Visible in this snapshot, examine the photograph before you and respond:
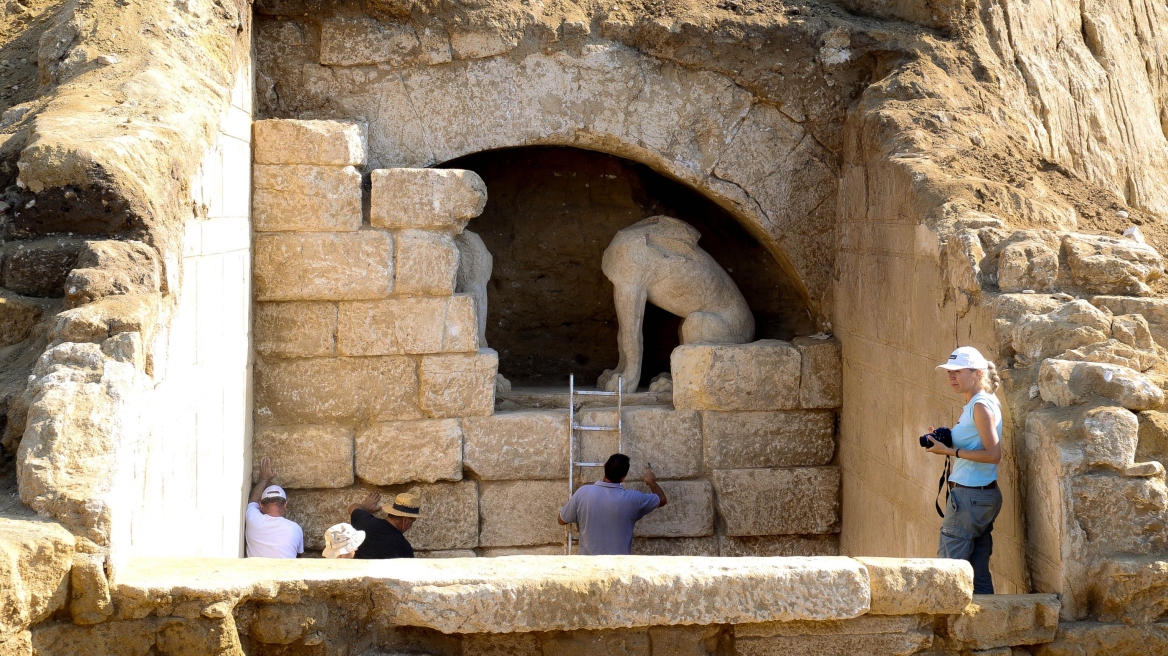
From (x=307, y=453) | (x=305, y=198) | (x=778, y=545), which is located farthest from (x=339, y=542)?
(x=778, y=545)

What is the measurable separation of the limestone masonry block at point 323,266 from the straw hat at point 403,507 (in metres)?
1.12

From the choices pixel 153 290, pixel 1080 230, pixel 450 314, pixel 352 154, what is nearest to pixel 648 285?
pixel 450 314

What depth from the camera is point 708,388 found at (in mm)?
6387

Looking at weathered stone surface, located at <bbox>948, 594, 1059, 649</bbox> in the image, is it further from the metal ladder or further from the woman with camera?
the metal ladder

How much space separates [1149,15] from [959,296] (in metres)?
3.67

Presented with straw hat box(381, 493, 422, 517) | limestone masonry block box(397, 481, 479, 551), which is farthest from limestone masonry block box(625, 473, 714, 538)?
straw hat box(381, 493, 422, 517)

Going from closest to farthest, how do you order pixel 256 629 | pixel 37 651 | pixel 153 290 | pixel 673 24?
pixel 37 651, pixel 256 629, pixel 153 290, pixel 673 24

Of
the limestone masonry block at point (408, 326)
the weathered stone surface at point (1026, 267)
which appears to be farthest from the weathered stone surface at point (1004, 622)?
the limestone masonry block at point (408, 326)

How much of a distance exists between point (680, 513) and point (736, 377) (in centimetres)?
87

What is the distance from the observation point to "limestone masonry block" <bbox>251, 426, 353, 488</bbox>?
6.00 m

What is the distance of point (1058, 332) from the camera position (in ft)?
14.5

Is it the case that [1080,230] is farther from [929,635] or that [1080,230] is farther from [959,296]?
[929,635]

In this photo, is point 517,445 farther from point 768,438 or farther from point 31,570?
point 31,570

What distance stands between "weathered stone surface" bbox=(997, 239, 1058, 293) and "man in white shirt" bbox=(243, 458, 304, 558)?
12.1 feet
